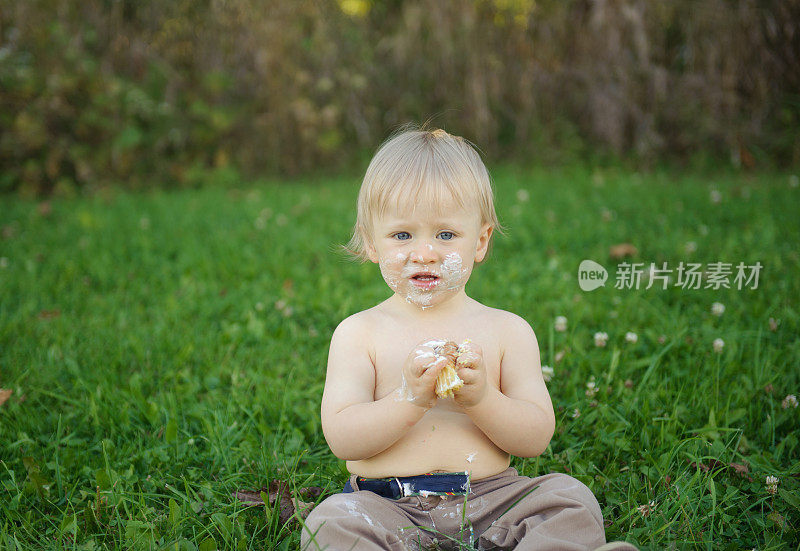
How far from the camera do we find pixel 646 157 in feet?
23.4

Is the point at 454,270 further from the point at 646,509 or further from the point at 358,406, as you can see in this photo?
the point at 646,509

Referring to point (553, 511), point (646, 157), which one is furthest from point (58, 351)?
point (646, 157)

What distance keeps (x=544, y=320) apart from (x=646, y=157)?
4.66 metres

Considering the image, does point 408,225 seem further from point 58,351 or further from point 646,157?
point 646,157

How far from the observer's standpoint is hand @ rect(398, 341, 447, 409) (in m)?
1.55

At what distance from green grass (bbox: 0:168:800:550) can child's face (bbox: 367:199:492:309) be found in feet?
2.30

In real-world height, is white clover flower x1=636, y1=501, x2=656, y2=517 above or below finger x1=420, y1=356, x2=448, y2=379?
below

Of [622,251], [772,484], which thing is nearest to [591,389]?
[772,484]

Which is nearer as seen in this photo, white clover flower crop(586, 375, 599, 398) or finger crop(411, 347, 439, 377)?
finger crop(411, 347, 439, 377)

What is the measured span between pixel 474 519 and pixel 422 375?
44 centimetres

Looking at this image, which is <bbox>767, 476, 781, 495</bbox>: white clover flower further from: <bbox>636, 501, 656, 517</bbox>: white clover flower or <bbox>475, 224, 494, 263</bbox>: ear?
<bbox>475, 224, 494, 263</bbox>: ear

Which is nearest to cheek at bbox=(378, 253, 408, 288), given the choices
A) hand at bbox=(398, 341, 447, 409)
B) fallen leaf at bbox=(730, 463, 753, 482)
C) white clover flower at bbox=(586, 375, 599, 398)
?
hand at bbox=(398, 341, 447, 409)

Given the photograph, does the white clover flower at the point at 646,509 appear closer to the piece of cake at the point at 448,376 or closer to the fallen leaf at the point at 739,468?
the fallen leaf at the point at 739,468

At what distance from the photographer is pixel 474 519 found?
5.66ft
